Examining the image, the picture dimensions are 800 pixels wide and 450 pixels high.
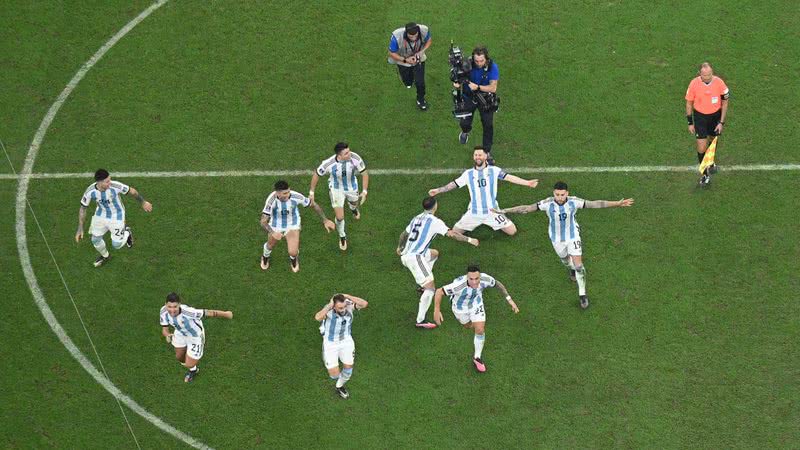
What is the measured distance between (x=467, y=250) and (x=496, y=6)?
18.1 feet

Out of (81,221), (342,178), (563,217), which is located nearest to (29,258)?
(81,221)

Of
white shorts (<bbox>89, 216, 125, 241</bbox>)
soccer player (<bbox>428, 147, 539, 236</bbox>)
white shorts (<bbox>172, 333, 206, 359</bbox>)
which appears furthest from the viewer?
white shorts (<bbox>89, 216, 125, 241</bbox>)

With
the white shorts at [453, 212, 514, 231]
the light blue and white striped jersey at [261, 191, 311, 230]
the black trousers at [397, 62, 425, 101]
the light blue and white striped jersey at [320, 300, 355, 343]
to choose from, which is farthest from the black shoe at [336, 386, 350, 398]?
the black trousers at [397, 62, 425, 101]

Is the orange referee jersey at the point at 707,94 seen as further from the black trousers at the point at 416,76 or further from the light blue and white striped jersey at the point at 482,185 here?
the black trousers at the point at 416,76

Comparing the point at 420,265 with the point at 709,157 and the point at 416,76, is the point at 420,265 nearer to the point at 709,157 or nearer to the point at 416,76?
the point at 416,76

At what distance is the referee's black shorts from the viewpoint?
20.3 meters

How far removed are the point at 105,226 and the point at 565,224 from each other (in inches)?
279

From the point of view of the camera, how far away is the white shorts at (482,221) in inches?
786

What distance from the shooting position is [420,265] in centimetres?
1891

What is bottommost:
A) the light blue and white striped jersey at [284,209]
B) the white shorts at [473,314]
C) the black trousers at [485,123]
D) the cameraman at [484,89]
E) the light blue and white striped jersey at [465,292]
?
the white shorts at [473,314]

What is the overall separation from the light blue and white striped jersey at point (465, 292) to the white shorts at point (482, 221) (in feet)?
6.58

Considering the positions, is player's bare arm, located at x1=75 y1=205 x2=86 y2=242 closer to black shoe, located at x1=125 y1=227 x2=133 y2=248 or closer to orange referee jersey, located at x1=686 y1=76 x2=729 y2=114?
black shoe, located at x1=125 y1=227 x2=133 y2=248

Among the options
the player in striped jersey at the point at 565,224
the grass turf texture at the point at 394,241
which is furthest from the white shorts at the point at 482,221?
the player in striped jersey at the point at 565,224

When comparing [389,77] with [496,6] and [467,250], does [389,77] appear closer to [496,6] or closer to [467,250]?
[496,6]
